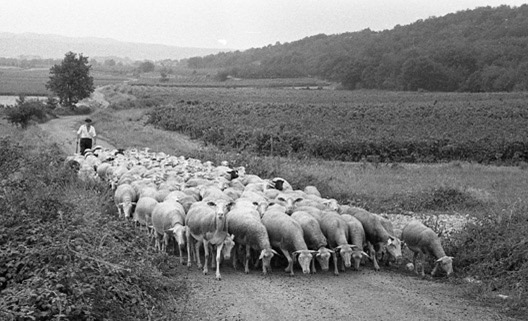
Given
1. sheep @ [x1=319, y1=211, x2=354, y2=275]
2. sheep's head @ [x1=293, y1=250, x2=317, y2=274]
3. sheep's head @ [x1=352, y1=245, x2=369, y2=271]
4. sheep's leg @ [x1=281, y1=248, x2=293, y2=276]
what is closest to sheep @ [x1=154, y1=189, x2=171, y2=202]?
sheep's leg @ [x1=281, y1=248, x2=293, y2=276]

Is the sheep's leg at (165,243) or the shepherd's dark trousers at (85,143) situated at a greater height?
the shepherd's dark trousers at (85,143)

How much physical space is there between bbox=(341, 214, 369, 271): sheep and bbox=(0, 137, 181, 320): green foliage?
12.3 ft

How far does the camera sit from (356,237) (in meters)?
12.1

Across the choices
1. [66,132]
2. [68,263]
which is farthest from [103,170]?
[66,132]

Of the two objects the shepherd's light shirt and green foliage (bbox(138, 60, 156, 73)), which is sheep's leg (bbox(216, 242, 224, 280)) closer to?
the shepherd's light shirt

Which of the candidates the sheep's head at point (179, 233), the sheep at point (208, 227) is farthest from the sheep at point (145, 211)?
the sheep at point (208, 227)

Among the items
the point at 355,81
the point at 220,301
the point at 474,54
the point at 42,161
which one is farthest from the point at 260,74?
the point at 220,301

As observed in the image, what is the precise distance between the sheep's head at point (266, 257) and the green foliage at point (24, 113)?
32.9m

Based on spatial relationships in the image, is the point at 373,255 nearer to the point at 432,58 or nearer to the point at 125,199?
the point at 125,199

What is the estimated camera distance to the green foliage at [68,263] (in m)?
7.46

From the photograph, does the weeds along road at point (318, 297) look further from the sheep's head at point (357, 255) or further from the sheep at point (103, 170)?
the sheep at point (103, 170)

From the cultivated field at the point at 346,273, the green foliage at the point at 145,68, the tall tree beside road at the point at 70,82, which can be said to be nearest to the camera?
the cultivated field at the point at 346,273

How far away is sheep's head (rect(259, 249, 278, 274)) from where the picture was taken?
11.3 metres

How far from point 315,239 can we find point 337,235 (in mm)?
484
